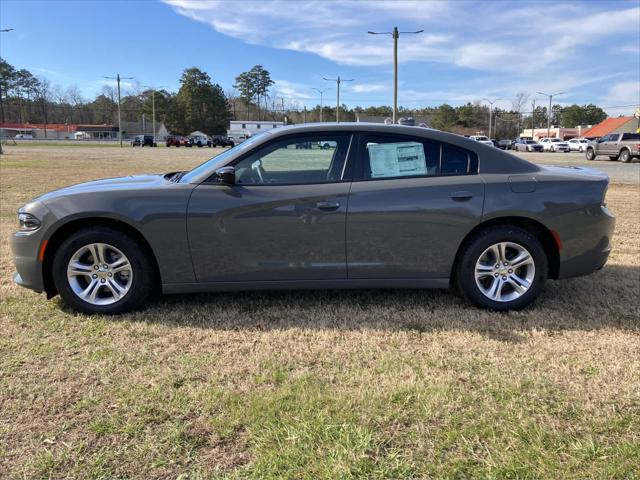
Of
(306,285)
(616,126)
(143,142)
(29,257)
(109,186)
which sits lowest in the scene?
(306,285)

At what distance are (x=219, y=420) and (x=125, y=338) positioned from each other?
1.34m

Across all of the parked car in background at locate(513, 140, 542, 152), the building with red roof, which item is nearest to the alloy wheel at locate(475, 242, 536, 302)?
the parked car in background at locate(513, 140, 542, 152)

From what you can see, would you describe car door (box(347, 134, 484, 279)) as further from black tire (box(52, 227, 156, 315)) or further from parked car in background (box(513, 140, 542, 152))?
parked car in background (box(513, 140, 542, 152))

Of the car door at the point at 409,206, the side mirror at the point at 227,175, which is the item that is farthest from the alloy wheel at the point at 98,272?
the car door at the point at 409,206

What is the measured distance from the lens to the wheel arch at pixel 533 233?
13.4 ft

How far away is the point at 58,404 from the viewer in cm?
272

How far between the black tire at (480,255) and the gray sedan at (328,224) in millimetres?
11

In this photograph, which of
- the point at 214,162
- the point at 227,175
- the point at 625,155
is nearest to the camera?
the point at 227,175

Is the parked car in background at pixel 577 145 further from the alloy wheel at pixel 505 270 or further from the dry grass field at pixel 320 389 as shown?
the alloy wheel at pixel 505 270

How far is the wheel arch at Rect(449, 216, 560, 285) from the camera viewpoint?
4.10m

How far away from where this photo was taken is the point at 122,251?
12.7 ft

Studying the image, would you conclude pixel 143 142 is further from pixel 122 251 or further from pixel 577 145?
pixel 122 251

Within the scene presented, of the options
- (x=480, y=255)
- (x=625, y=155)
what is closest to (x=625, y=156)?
(x=625, y=155)

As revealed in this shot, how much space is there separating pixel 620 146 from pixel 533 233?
93.4 feet
